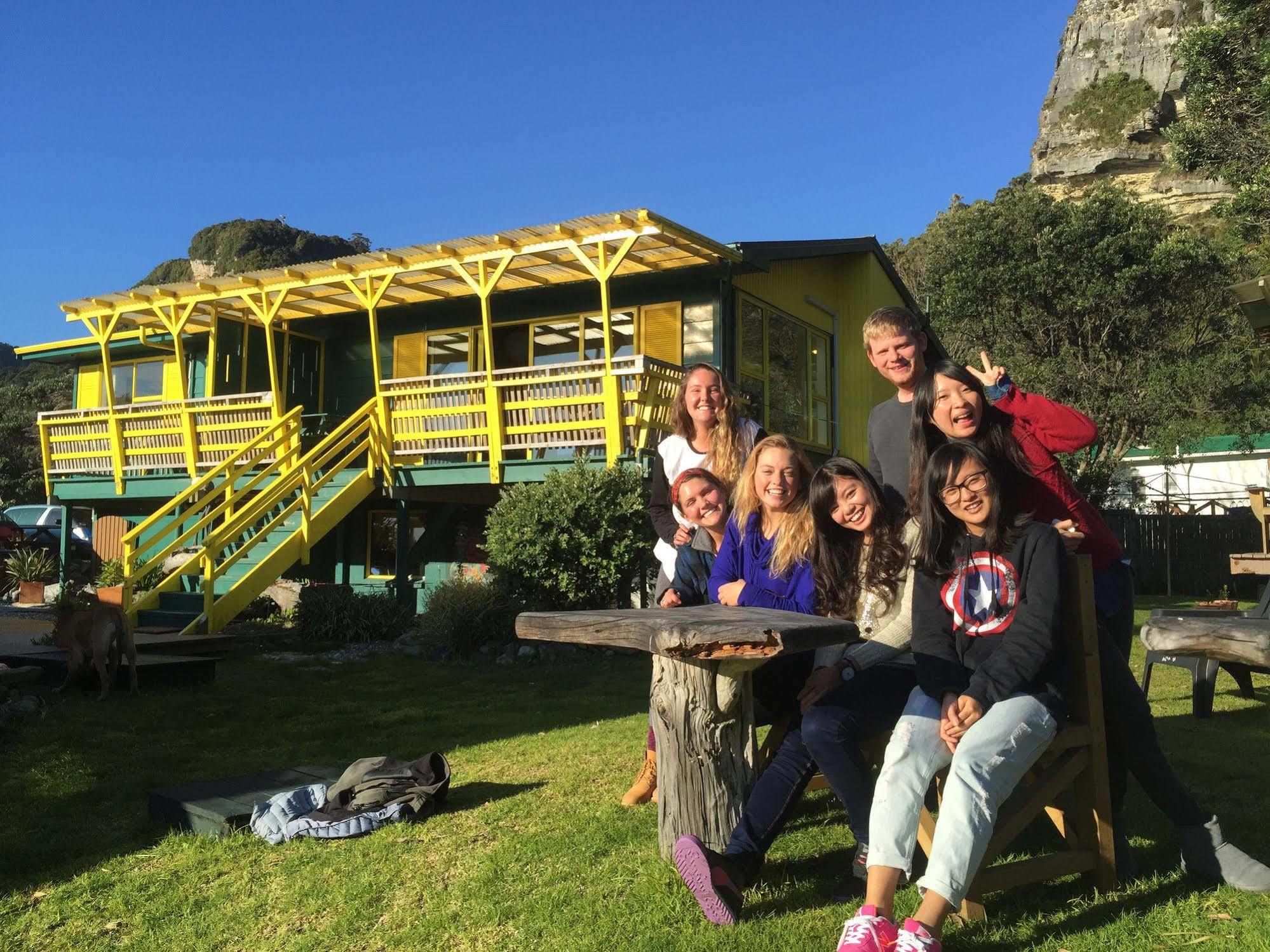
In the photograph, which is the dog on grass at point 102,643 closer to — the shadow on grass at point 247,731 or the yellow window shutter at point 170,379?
the shadow on grass at point 247,731

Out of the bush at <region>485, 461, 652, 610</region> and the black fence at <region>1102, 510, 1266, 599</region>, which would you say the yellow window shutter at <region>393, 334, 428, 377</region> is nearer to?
the bush at <region>485, 461, 652, 610</region>

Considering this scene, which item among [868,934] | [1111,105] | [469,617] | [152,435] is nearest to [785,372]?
[469,617]

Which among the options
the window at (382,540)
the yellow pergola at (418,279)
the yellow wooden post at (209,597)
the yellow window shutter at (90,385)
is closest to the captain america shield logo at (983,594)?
the yellow pergola at (418,279)

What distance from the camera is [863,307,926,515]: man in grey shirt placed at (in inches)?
153

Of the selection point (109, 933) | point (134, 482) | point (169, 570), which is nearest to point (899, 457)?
point (109, 933)

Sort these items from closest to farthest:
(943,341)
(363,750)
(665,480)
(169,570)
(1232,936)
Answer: (1232,936), (665,480), (363,750), (169,570), (943,341)

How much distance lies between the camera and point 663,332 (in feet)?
44.3

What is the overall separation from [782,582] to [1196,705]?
13.1ft

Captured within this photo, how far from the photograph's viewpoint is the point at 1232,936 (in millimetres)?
2730

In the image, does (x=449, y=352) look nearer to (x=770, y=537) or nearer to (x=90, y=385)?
(x=90, y=385)

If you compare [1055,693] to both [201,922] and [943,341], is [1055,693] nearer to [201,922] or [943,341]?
[201,922]

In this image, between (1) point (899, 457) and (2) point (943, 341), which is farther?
(2) point (943, 341)

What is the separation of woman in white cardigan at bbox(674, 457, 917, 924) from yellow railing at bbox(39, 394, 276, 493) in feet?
38.8

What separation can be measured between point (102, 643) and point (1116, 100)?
211ft
